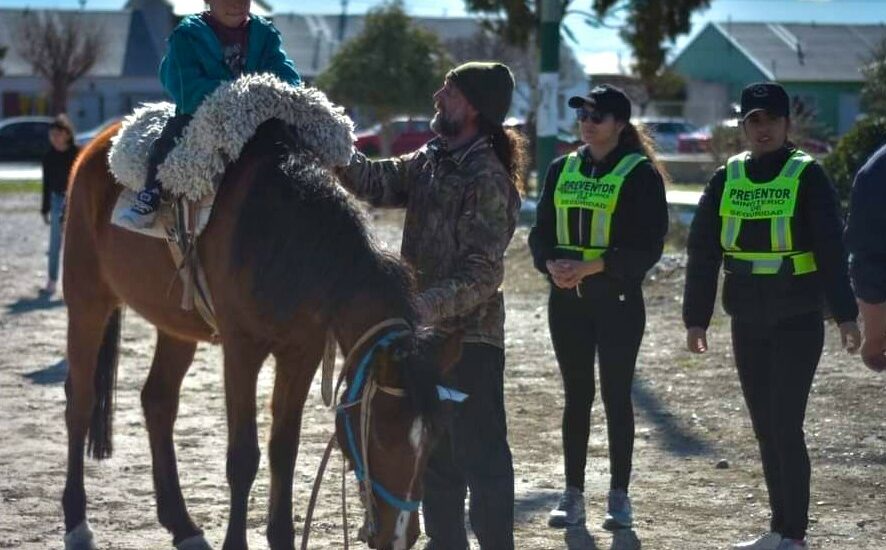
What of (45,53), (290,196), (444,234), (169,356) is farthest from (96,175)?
(45,53)

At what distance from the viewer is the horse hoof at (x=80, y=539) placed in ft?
19.0

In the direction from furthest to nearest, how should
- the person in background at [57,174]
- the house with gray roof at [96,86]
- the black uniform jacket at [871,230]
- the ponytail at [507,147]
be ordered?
the house with gray roof at [96,86] < the person in background at [57,174] < the ponytail at [507,147] < the black uniform jacket at [871,230]

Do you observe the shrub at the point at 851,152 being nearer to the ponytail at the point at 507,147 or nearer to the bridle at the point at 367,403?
the ponytail at the point at 507,147

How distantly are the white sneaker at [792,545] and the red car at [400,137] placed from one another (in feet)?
95.0

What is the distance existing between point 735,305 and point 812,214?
50cm

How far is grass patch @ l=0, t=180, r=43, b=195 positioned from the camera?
30.0 m

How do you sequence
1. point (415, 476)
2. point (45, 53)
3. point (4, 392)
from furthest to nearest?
1. point (45, 53)
2. point (4, 392)
3. point (415, 476)

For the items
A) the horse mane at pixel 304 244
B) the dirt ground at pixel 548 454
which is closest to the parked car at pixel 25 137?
the dirt ground at pixel 548 454

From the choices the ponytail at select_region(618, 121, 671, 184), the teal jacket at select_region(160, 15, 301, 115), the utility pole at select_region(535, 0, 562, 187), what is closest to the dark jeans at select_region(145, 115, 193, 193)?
the teal jacket at select_region(160, 15, 301, 115)

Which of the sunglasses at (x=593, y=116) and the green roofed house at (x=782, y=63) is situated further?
the green roofed house at (x=782, y=63)

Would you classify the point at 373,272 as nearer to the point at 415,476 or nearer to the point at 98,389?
the point at 415,476

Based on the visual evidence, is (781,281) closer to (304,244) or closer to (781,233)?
(781,233)

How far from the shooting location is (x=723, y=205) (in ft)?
18.9

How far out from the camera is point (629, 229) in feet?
20.3
